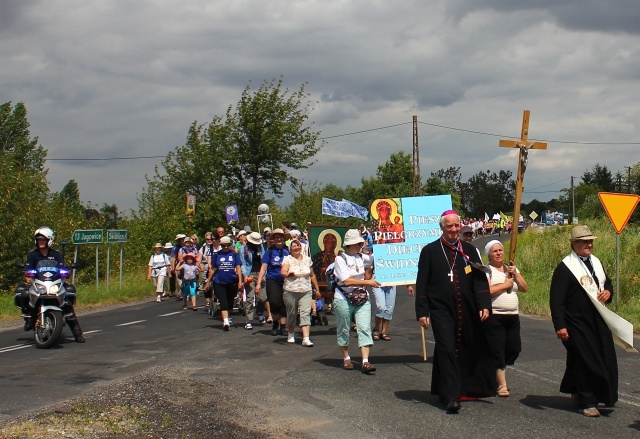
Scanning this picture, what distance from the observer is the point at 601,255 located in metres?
24.5

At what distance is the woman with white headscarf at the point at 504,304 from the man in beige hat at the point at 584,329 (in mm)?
657

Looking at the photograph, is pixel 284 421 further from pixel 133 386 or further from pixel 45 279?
pixel 45 279

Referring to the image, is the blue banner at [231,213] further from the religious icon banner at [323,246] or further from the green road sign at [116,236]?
the religious icon banner at [323,246]

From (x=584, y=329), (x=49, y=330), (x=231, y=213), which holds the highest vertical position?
(x=231, y=213)

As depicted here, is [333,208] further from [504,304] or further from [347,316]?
[504,304]

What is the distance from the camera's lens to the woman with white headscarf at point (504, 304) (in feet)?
27.5

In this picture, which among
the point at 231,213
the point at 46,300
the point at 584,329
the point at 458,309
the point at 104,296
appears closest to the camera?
the point at 584,329

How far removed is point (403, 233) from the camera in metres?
11.9

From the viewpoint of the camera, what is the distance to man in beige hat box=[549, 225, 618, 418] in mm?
7438

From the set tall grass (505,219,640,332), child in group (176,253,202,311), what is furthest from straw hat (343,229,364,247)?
child in group (176,253,202,311)

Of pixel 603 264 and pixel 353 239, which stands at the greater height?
pixel 353 239

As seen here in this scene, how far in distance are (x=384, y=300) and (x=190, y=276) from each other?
827cm

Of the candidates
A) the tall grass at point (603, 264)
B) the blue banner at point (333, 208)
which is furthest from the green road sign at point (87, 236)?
the tall grass at point (603, 264)

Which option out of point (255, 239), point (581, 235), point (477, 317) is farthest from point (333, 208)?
point (581, 235)
